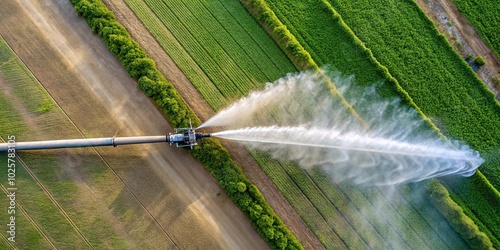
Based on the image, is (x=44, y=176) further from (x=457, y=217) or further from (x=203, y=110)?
(x=457, y=217)

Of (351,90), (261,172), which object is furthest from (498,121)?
(261,172)

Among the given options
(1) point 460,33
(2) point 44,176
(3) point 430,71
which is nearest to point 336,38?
(3) point 430,71

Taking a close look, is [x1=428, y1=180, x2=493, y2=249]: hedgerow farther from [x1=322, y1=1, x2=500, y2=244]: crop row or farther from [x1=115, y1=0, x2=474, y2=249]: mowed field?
[x1=322, y1=1, x2=500, y2=244]: crop row

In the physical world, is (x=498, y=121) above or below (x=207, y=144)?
below

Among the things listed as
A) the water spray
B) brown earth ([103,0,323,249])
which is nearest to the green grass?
brown earth ([103,0,323,249])

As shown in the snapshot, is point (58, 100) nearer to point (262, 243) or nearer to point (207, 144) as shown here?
point (207, 144)

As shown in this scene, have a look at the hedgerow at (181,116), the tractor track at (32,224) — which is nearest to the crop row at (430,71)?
the hedgerow at (181,116)
